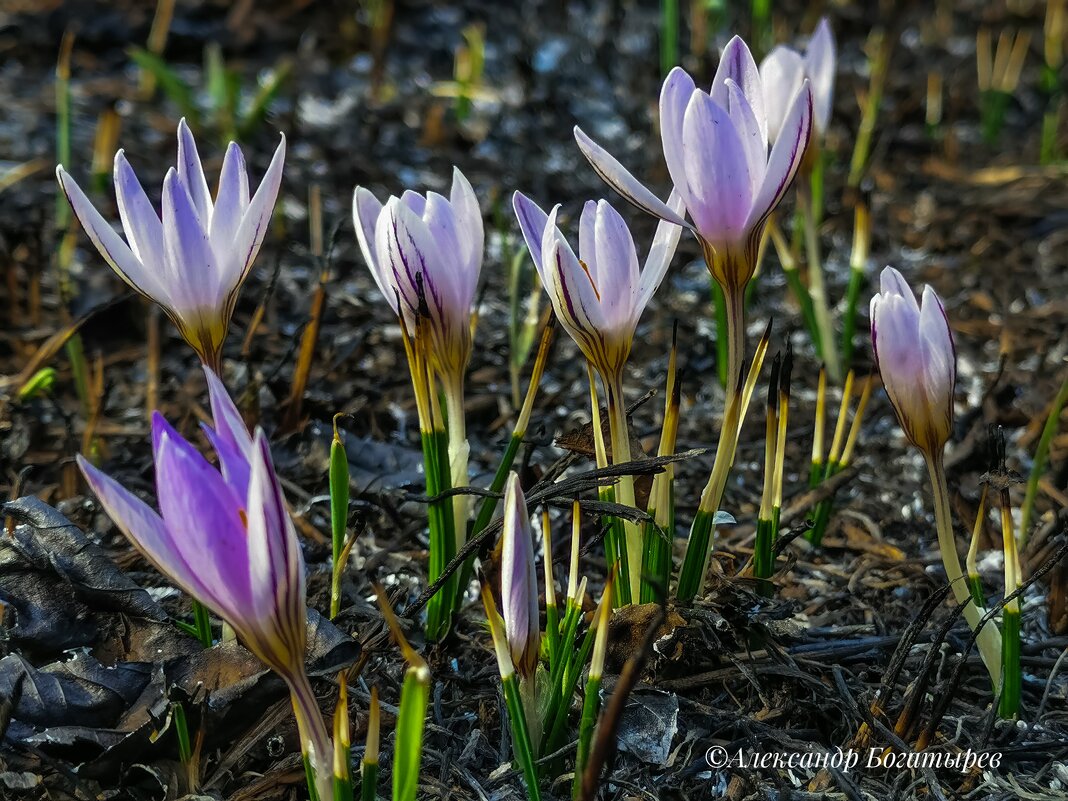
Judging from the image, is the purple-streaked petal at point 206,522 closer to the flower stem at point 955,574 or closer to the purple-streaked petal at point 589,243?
the purple-streaked petal at point 589,243

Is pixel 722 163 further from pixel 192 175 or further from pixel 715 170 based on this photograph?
pixel 192 175

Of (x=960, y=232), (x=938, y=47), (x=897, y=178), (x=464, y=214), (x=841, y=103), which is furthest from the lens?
(x=938, y=47)

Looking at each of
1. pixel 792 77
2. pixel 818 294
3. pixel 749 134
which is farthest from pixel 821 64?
pixel 749 134

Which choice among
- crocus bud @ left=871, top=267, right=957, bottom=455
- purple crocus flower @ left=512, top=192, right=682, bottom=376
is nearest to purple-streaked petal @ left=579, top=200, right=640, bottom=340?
purple crocus flower @ left=512, top=192, right=682, bottom=376

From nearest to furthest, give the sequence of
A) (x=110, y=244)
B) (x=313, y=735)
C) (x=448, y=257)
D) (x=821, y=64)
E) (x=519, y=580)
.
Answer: (x=313, y=735)
(x=519, y=580)
(x=110, y=244)
(x=448, y=257)
(x=821, y=64)

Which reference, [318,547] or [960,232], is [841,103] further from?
[318,547]

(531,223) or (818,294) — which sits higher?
(531,223)

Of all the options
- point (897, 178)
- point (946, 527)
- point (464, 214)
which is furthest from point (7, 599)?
point (897, 178)
